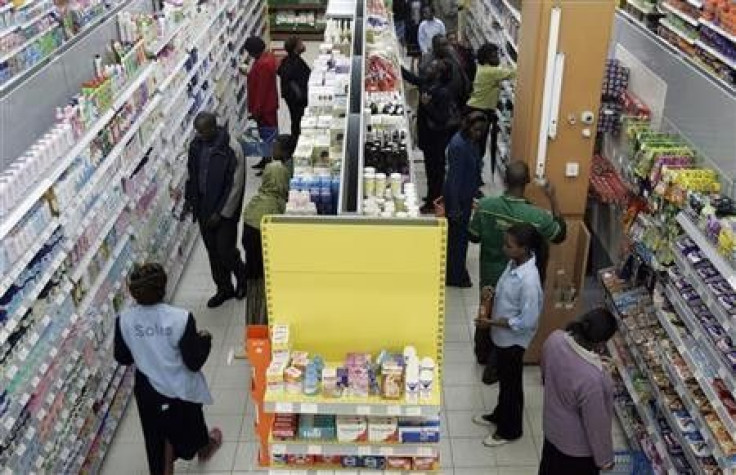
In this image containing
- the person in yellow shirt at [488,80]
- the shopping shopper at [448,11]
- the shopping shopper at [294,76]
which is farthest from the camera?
the shopping shopper at [448,11]

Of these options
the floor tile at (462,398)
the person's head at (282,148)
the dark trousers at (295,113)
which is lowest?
the floor tile at (462,398)

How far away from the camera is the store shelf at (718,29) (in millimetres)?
5566

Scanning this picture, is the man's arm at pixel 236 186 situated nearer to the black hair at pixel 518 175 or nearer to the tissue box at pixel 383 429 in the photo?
the black hair at pixel 518 175

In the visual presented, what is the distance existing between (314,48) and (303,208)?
1322 centimetres

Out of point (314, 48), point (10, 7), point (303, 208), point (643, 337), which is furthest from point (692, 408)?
point (314, 48)

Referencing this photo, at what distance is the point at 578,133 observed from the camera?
224 inches

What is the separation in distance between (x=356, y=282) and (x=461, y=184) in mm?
3748

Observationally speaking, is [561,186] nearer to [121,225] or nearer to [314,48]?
[121,225]

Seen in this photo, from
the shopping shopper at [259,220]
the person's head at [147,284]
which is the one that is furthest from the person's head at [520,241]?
the person's head at [147,284]

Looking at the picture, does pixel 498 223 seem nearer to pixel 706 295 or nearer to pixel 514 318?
pixel 514 318

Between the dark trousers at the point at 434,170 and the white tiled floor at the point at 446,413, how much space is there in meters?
2.14

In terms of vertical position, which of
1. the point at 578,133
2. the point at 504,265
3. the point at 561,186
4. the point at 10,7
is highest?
the point at 10,7

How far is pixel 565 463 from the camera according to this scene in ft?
14.7

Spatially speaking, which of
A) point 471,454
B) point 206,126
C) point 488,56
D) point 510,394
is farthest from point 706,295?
point 488,56
